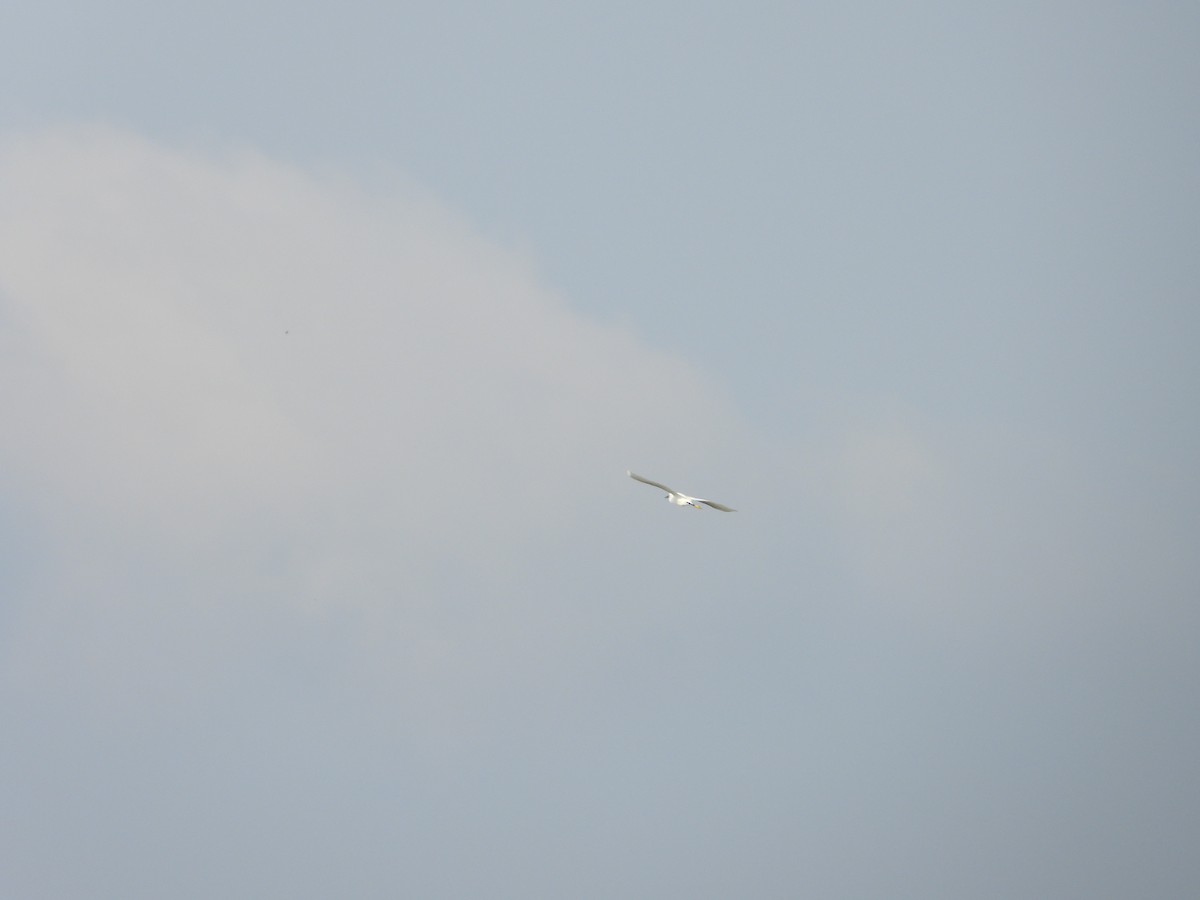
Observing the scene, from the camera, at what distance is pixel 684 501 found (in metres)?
128
